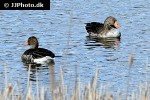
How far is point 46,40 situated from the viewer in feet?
86.7

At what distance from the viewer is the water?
19406mm

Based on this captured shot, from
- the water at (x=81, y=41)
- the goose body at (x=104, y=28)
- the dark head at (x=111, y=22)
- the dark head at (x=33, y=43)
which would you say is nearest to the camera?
the water at (x=81, y=41)

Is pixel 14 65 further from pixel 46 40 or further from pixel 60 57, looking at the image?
pixel 46 40

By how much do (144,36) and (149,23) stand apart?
9.72 feet

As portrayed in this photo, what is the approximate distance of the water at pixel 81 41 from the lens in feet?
63.7

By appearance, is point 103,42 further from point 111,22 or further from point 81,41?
point 111,22

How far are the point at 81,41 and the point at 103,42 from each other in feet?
5.24

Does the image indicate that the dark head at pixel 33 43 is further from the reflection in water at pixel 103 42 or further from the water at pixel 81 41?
the reflection in water at pixel 103 42

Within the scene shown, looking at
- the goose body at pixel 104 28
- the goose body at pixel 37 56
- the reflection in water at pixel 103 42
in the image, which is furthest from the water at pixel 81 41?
the goose body at pixel 104 28

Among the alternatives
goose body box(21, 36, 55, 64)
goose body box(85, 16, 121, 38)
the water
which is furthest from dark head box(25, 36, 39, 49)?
goose body box(85, 16, 121, 38)

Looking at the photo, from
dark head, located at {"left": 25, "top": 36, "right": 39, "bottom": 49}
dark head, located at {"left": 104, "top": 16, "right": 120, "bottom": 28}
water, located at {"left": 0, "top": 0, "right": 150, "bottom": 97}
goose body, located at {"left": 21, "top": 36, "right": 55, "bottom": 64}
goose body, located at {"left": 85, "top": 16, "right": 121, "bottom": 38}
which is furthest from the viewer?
dark head, located at {"left": 104, "top": 16, "right": 120, "bottom": 28}

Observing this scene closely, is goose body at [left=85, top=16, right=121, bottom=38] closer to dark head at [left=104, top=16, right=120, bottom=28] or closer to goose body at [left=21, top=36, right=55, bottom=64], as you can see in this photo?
dark head at [left=104, top=16, right=120, bottom=28]

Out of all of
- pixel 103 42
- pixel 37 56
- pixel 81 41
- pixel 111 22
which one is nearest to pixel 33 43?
pixel 37 56

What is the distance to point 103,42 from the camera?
28.0m
